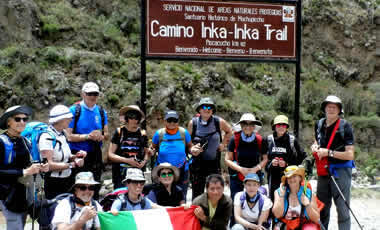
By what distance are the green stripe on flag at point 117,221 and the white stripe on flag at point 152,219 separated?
0.07 m

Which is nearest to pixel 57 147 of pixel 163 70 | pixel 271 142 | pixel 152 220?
pixel 152 220

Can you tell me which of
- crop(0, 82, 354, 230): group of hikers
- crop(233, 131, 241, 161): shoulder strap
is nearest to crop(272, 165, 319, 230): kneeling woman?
crop(0, 82, 354, 230): group of hikers

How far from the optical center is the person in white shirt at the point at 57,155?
460 centimetres

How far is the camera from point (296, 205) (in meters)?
4.94

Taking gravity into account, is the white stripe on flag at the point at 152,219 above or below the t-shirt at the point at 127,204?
below

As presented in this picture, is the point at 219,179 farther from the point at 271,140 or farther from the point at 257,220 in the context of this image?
the point at 271,140

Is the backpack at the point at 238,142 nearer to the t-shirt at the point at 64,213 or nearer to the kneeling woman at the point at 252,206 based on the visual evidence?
the kneeling woman at the point at 252,206

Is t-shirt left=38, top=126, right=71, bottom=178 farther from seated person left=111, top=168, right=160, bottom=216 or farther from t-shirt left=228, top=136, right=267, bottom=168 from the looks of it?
t-shirt left=228, top=136, right=267, bottom=168

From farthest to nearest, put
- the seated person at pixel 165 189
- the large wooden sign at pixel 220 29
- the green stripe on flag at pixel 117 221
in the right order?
the large wooden sign at pixel 220 29
the seated person at pixel 165 189
the green stripe on flag at pixel 117 221

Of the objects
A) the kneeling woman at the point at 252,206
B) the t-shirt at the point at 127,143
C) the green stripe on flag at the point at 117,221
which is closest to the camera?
the green stripe on flag at the point at 117,221

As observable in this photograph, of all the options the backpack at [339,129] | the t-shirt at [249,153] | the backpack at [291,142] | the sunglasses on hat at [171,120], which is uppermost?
the sunglasses on hat at [171,120]

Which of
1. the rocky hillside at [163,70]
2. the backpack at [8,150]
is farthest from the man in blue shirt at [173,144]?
the rocky hillside at [163,70]

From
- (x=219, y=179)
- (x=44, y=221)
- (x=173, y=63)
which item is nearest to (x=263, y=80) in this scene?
(x=173, y=63)

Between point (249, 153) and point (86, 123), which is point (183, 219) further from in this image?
point (86, 123)
